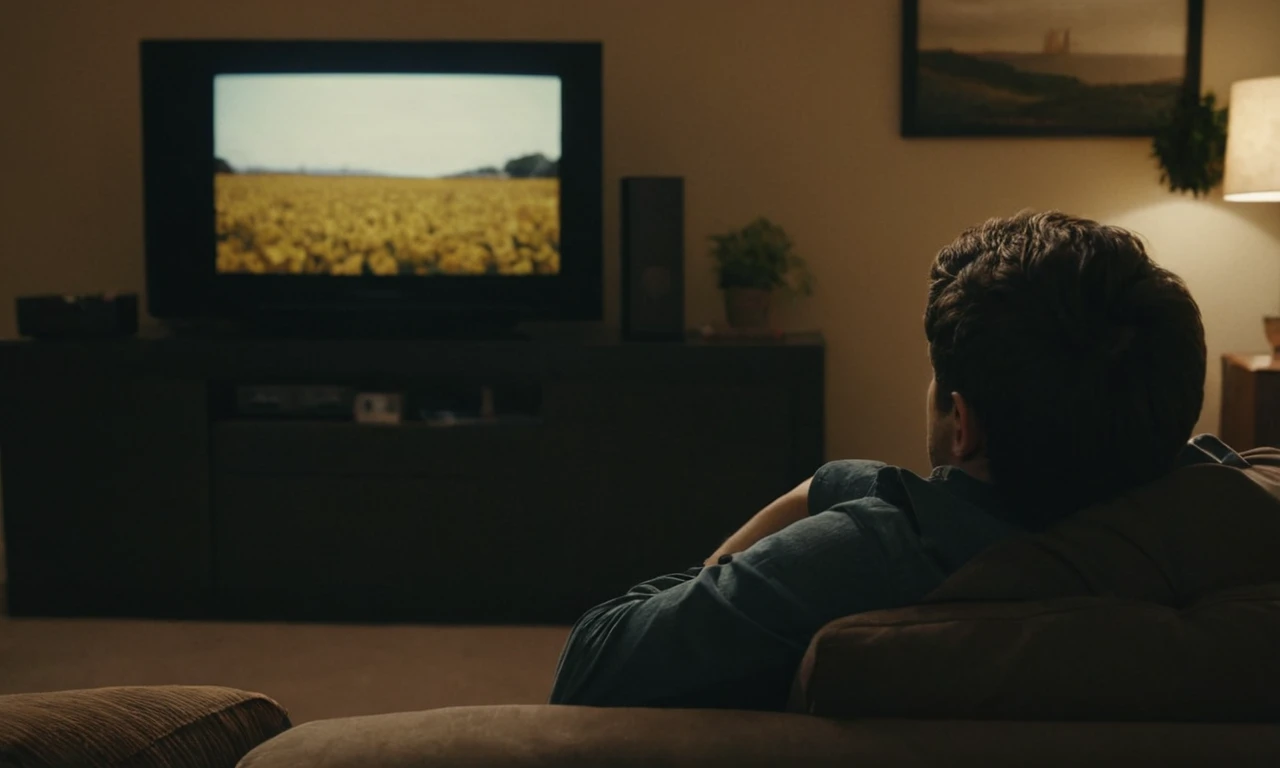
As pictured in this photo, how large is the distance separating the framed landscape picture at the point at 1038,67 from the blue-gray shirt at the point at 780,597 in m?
3.02

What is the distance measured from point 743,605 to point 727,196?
301 cm

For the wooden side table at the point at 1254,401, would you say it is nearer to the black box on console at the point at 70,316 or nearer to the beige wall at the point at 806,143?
the beige wall at the point at 806,143

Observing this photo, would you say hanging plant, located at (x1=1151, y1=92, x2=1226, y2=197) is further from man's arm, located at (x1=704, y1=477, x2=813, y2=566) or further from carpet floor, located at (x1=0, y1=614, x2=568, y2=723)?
man's arm, located at (x1=704, y1=477, x2=813, y2=566)

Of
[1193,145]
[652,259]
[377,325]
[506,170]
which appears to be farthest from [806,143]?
[377,325]

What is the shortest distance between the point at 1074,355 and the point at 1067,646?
0.22 metres

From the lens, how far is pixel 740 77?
3857mm

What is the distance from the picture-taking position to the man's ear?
1005 mm

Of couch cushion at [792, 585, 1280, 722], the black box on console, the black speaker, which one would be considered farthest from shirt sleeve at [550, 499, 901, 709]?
the black box on console

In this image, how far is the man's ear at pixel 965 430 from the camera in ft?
3.30

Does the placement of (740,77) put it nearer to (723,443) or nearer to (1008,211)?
(1008,211)

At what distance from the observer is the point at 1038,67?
384 centimetres

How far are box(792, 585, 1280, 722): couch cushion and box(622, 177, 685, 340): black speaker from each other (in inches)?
105

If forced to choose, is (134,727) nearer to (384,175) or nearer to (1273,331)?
(384,175)

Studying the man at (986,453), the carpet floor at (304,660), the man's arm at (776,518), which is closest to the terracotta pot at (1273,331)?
the carpet floor at (304,660)
